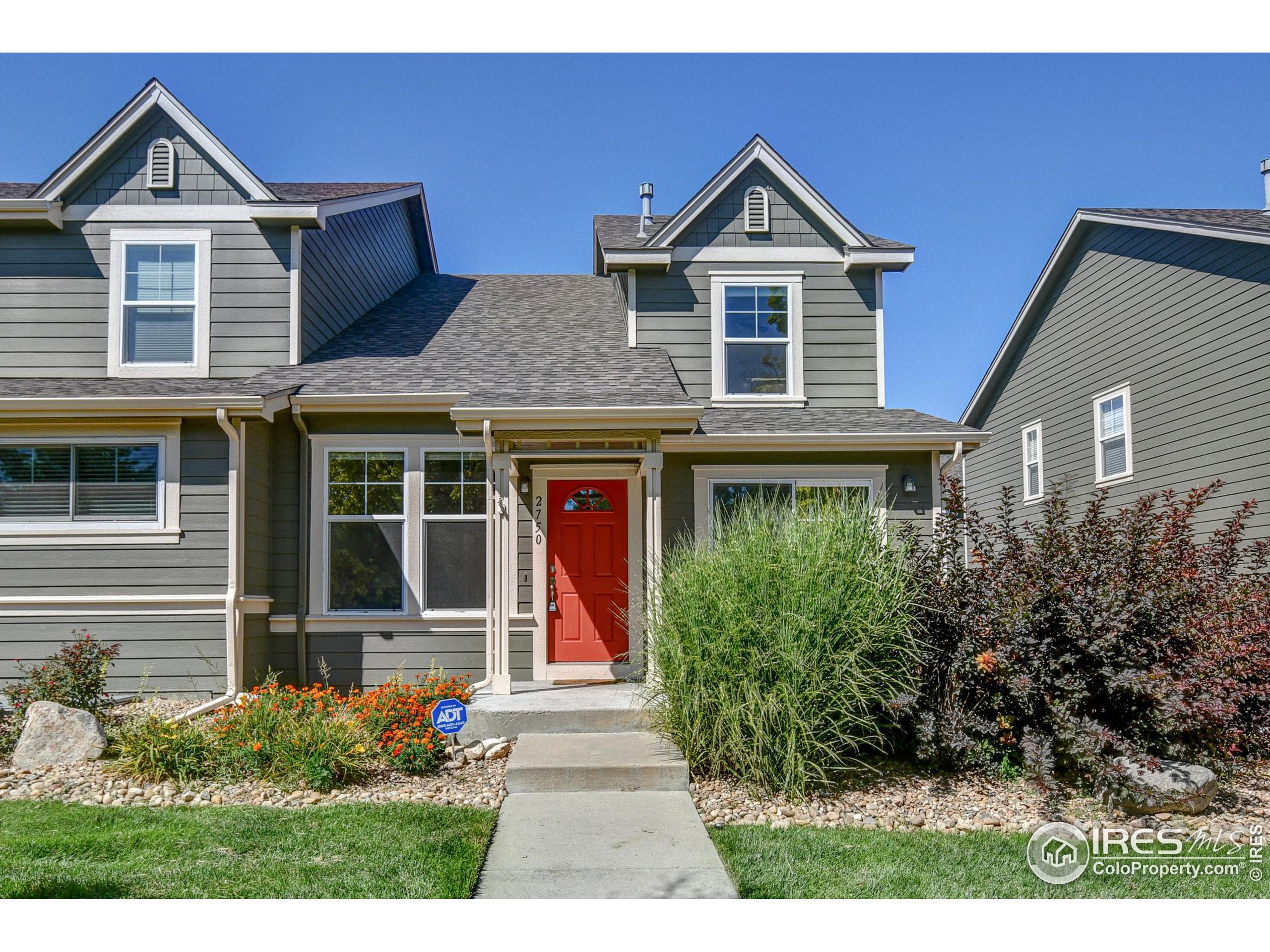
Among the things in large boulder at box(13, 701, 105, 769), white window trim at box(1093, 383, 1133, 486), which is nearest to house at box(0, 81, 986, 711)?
large boulder at box(13, 701, 105, 769)

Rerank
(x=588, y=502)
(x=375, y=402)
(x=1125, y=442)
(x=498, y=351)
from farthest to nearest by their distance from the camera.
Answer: (x=1125, y=442), (x=498, y=351), (x=588, y=502), (x=375, y=402)

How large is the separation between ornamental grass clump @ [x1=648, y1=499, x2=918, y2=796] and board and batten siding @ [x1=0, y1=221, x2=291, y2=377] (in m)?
5.49

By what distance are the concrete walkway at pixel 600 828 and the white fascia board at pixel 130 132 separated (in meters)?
6.45

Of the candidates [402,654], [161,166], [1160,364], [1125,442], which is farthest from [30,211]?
[1125,442]

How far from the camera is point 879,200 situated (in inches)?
469

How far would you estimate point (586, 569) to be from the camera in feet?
33.2

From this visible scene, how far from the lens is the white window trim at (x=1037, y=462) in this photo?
15129 mm

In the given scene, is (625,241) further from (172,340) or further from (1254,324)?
(1254,324)

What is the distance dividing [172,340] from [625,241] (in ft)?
16.2

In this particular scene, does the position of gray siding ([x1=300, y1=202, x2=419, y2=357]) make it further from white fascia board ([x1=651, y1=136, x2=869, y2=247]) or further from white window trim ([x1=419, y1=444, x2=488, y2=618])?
white fascia board ([x1=651, y1=136, x2=869, y2=247])

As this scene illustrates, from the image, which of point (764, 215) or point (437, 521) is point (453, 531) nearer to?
point (437, 521)

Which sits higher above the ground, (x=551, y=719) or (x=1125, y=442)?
(x=1125, y=442)

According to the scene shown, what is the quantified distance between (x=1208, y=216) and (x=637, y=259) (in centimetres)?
708

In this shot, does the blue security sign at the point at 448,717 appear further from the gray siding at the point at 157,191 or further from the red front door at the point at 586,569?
the gray siding at the point at 157,191
